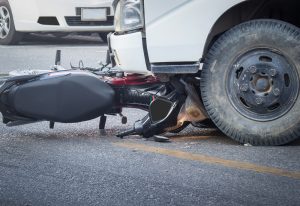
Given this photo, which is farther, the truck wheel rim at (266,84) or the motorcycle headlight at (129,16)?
the motorcycle headlight at (129,16)

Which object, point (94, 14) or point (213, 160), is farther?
point (94, 14)

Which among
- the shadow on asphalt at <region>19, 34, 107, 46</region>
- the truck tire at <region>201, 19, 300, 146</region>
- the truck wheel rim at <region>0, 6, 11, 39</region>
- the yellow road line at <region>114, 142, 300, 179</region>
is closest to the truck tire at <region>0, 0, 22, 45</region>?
the truck wheel rim at <region>0, 6, 11, 39</region>

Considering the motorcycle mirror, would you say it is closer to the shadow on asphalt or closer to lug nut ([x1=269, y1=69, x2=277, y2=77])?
lug nut ([x1=269, y1=69, x2=277, y2=77])

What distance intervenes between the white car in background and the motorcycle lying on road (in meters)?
7.08

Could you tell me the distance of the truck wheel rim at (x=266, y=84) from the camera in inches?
219

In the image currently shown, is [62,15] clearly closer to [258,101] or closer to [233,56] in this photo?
[233,56]

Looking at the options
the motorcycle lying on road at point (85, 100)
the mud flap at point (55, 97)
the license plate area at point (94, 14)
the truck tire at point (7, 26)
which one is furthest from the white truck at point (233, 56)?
the truck tire at point (7, 26)

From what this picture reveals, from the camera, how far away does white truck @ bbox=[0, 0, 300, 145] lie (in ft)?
18.3

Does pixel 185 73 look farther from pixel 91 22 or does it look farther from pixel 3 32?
pixel 3 32

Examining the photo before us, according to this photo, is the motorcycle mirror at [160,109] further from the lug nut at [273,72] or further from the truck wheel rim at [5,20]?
the truck wheel rim at [5,20]

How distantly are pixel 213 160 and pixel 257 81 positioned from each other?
66 cm

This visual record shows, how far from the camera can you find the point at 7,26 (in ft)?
46.1

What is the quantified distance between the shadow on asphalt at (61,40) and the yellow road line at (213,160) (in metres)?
8.67

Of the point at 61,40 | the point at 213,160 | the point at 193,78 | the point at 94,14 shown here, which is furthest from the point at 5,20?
the point at 213,160
